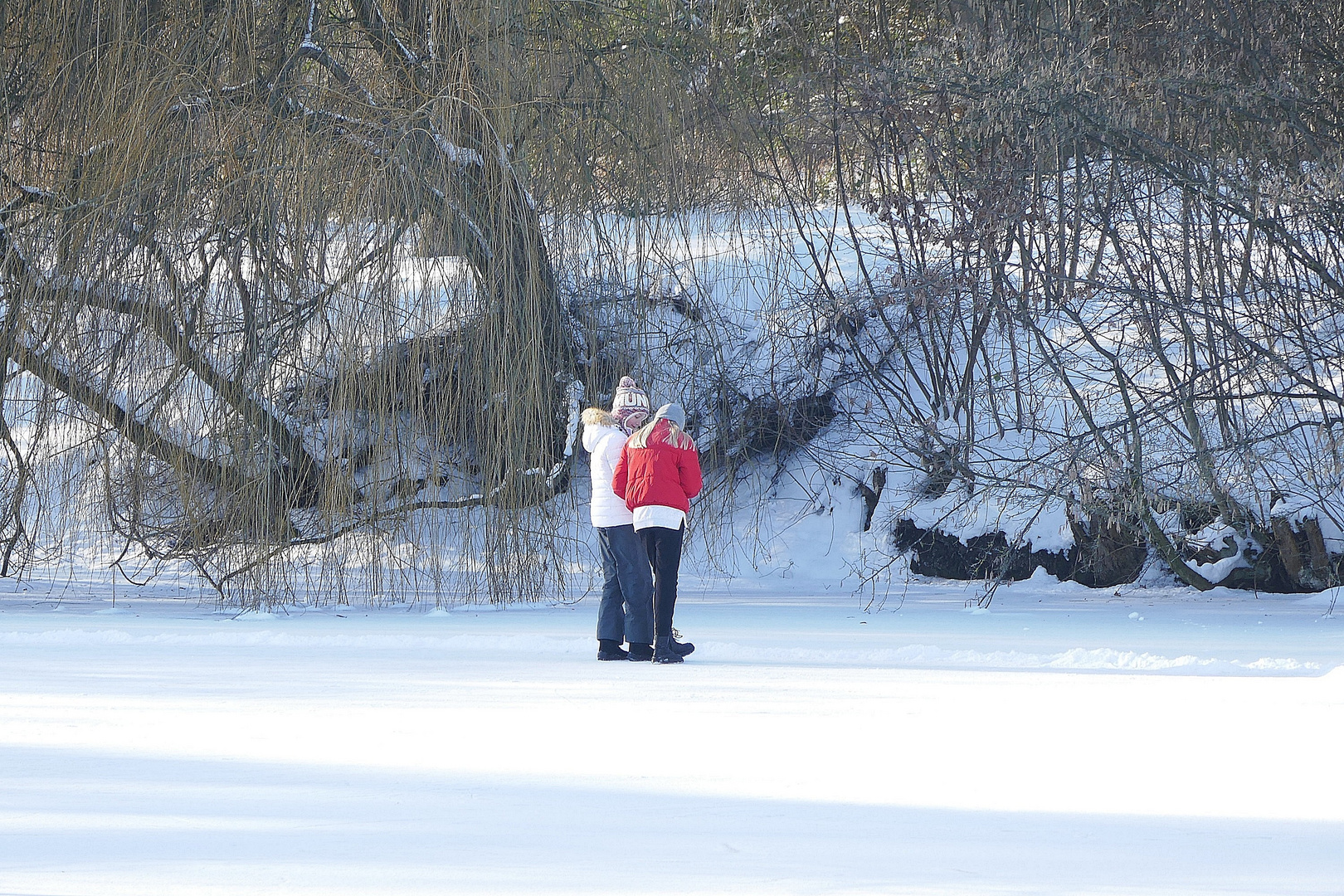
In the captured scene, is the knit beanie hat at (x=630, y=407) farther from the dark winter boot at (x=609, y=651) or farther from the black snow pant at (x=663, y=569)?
the dark winter boot at (x=609, y=651)

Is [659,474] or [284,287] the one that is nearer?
[659,474]

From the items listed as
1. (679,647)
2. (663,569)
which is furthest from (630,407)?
(679,647)

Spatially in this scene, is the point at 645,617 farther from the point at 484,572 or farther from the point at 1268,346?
the point at 1268,346

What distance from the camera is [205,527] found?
34.2 feet

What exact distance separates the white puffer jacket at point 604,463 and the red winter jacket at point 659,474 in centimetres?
10

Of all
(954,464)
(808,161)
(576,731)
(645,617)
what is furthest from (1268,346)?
(576,731)

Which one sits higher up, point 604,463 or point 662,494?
point 604,463

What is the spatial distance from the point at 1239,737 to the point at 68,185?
8.66 m

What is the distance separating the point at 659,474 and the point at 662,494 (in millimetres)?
100

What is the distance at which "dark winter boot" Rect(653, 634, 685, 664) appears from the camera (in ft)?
25.5

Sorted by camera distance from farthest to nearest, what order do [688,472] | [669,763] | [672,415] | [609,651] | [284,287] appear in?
[284,287], [609,651], [688,472], [672,415], [669,763]

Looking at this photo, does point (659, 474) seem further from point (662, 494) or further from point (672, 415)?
point (672, 415)

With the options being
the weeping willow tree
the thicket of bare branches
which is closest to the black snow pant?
the weeping willow tree

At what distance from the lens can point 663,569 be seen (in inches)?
306
